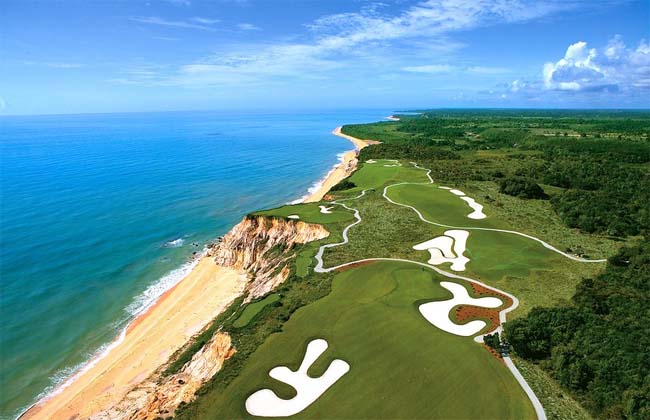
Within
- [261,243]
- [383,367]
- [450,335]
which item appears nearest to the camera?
[383,367]

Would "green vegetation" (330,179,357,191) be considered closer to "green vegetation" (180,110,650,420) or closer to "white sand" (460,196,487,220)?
"green vegetation" (180,110,650,420)

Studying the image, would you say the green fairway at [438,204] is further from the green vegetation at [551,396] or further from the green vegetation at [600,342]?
the green vegetation at [551,396]

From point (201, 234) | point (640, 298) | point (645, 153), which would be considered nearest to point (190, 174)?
point (201, 234)

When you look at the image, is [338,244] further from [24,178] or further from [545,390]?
[24,178]

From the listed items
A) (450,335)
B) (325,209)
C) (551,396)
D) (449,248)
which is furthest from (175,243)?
(551,396)

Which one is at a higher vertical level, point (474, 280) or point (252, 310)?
point (474, 280)

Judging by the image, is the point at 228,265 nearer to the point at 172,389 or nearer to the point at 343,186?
the point at 172,389

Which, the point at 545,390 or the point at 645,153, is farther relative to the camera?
the point at 645,153
